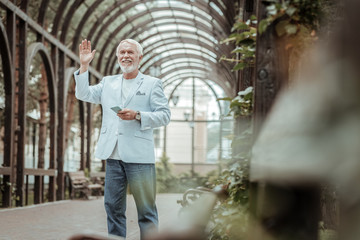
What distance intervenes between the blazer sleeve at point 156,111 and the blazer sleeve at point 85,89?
44cm

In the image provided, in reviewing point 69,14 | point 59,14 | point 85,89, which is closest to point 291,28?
point 85,89

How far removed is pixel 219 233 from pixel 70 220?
5.80m

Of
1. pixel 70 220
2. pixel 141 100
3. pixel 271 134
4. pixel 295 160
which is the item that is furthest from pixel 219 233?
pixel 70 220

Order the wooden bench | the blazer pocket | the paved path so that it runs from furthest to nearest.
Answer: the wooden bench, the paved path, the blazer pocket

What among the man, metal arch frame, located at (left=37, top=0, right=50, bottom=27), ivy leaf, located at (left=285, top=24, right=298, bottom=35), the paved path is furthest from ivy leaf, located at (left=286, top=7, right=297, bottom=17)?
metal arch frame, located at (left=37, top=0, right=50, bottom=27)

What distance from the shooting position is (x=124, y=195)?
3885 mm

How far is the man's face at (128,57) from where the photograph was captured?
13.0ft

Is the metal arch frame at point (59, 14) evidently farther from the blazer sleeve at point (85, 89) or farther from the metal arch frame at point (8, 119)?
the blazer sleeve at point (85, 89)

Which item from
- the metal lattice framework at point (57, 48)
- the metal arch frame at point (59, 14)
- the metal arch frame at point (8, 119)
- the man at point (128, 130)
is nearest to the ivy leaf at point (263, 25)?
the man at point (128, 130)

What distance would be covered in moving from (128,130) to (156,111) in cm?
25

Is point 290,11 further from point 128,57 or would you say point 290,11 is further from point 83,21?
point 83,21

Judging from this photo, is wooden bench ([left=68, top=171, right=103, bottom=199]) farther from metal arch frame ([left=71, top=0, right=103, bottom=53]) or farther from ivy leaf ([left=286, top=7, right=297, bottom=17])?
ivy leaf ([left=286, top=7, right=297, bottom=17])

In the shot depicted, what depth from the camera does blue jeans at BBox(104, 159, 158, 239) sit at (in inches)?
150

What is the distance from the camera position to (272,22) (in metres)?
2.05
